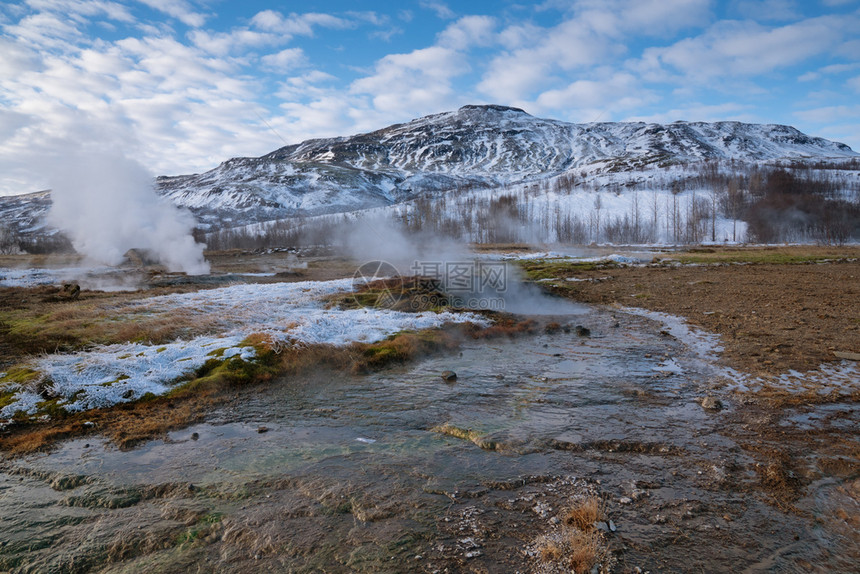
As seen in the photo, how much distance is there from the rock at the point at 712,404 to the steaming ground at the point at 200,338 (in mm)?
8523

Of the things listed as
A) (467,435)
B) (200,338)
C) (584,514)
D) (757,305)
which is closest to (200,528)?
(467,435)

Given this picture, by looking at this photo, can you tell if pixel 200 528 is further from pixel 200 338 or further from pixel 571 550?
pixel 200 338

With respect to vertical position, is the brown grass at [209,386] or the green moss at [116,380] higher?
the green moss at [116,380]

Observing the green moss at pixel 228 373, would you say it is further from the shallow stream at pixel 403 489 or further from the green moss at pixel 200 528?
the green moss at pixel 200 528

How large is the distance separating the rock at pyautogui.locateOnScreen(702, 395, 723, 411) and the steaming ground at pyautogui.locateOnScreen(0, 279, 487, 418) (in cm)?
852

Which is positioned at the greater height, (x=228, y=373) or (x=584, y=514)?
(x=228, y=373)

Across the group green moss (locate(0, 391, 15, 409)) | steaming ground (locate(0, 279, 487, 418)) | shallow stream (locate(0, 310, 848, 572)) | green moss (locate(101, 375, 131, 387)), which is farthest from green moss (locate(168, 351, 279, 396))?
green moss (locate(0, 391, 15, 409))

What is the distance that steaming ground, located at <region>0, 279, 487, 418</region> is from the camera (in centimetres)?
841

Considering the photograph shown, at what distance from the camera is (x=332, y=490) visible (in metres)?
5.46

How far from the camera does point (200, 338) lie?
1205cm

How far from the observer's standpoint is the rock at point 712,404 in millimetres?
7660

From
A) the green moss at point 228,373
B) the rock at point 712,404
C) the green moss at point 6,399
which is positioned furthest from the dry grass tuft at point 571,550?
the green moss at point 6,399

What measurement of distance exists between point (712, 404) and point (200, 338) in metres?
12.4

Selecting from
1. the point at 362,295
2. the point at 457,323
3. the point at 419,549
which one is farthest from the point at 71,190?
the point at 419,549
